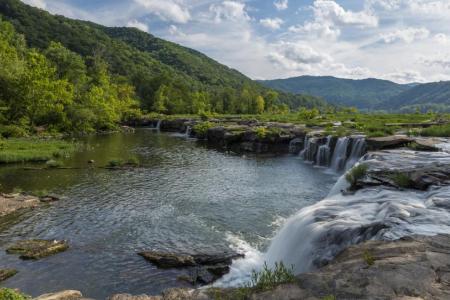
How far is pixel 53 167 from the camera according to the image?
126 ft

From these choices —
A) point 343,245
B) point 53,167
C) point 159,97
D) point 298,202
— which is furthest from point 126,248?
point 159,97

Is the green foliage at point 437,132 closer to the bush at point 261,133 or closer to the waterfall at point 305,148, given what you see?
the waterfall at point 305,148

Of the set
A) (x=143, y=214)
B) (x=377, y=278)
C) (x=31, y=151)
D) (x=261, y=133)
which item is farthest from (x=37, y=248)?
(x=261, y=133)

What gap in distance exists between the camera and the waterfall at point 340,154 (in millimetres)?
38844

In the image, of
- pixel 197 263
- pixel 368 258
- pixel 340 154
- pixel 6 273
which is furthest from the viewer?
pixel 340 154

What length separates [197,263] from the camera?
682 inches

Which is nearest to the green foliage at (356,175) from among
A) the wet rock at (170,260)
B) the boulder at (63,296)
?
the wet rock at (170,260)

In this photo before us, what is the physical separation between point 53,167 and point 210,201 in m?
19.8

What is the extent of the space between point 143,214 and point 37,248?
283 inches

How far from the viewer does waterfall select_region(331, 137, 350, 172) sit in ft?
127

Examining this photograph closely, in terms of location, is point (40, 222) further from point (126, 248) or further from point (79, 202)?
point (126, 248)

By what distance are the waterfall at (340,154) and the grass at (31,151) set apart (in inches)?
1246

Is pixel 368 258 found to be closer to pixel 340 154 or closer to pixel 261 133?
pixel 340 154

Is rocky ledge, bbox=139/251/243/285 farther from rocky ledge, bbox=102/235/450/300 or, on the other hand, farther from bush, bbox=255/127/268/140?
bush, bbox=255/127/268/140
